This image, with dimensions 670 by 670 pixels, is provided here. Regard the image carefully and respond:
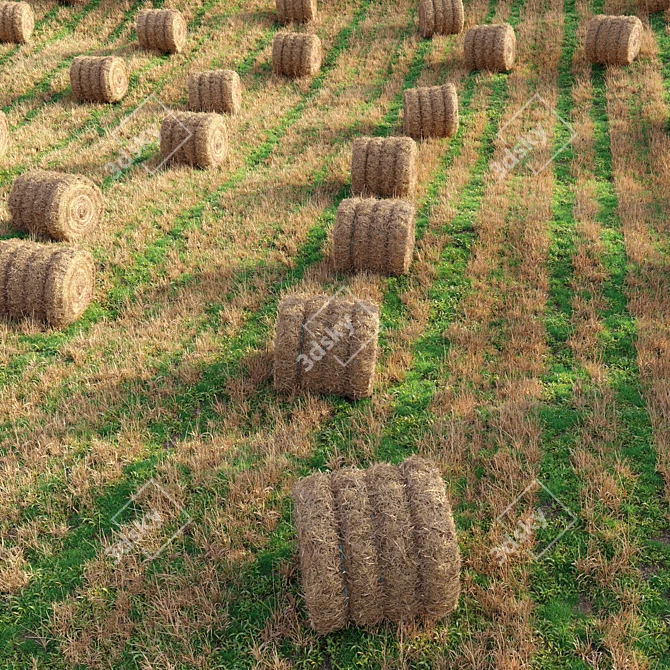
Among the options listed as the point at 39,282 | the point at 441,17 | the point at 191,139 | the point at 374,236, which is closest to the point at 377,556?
the point at 374,236

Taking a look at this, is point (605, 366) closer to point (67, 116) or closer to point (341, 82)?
point (341, 82)

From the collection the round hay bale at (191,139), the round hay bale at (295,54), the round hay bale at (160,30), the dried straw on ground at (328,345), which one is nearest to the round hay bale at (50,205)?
the round hay bale at (191,139)

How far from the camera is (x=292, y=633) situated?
17.7ft

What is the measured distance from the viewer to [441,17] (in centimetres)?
2141

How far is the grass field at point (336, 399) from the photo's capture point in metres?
5.43

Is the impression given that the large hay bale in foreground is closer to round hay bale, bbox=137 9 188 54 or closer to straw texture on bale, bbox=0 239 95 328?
straw texture on bale, bbox=0 239 95 328

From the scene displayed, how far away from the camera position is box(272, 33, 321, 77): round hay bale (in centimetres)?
1961

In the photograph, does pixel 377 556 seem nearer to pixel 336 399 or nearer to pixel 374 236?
pixel 336 399

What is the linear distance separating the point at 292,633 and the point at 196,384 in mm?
3958

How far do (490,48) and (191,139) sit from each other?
10.0 m

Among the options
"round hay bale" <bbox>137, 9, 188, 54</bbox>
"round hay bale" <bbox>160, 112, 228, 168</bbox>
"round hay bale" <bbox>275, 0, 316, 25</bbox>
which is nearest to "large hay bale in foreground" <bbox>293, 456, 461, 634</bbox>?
→ "round hay bale" <bbox>160, 112, 228, 168</bbox>

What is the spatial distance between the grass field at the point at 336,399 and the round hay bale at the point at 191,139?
1.80ft

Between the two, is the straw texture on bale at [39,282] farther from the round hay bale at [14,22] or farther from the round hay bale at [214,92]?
the round hay bale at [14,22]

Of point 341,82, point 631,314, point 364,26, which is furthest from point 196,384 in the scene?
point 364,26
